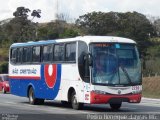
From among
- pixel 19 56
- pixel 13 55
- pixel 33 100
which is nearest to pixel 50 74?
pixel 33 100

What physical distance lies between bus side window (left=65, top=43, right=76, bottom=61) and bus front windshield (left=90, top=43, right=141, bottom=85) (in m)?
1.24

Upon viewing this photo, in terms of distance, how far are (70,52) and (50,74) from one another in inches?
96.7

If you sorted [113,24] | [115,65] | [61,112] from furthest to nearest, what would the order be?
1. [113,24]
2. [115,65]
3. [61,112]

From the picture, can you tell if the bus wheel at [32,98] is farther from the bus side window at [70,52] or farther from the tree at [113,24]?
the tree at [113,24]

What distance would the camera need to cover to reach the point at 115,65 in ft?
77.2

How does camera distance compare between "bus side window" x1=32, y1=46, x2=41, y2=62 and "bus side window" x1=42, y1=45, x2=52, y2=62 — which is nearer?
"bus side window" x1=42, y1=45, x2=52, y2=62

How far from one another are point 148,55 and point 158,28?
109ft

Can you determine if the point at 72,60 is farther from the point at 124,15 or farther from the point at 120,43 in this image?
the point at 124,15

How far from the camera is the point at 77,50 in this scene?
79.7 feet

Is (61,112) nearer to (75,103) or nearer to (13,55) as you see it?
(75,103)

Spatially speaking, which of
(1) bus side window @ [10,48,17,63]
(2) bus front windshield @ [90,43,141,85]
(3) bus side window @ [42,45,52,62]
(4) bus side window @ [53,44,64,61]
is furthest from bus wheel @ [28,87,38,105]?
(2) bus front windshield @ [90,43,141,85]

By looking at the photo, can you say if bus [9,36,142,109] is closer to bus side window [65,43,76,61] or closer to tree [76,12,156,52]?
bus side window [65,43,76,61]

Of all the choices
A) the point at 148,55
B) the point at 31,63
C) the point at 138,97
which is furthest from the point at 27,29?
the point at 138,97

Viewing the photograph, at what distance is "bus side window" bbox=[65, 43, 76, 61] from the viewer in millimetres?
24641
